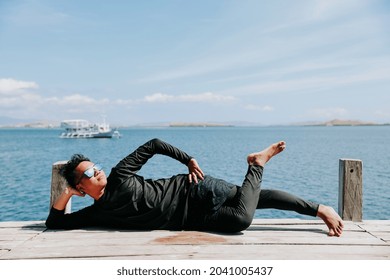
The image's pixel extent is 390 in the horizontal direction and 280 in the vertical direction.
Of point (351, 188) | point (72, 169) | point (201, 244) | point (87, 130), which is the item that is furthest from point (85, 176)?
point (87, 130)

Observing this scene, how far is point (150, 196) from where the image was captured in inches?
172

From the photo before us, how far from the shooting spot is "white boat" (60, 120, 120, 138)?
109463 mm

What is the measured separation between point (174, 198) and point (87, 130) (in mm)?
118045

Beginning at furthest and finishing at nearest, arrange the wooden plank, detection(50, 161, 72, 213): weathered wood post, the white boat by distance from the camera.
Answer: the white boat, detection(50, 161, 72, 213): weathered wood post, the wooden plank

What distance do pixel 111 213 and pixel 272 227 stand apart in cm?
193

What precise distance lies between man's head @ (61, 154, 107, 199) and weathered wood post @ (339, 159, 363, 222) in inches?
124

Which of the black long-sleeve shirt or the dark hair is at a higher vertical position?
the dark hair

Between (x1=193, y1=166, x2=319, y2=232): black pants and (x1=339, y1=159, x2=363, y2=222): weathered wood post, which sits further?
(x1=339, y1=159, x2=363, y2=222): weathered wood post

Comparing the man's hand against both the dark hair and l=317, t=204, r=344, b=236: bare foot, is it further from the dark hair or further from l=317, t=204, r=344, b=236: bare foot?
l=317, t=204, r=344, b=236: bare foot

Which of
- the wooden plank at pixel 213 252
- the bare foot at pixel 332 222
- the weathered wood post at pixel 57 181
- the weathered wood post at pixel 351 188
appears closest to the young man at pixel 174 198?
the bare foot at pixel 332 222

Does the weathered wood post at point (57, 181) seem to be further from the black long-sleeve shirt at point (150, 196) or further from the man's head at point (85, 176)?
the man's head at point (85, 176)

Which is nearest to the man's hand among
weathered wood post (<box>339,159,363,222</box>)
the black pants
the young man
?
the young man
